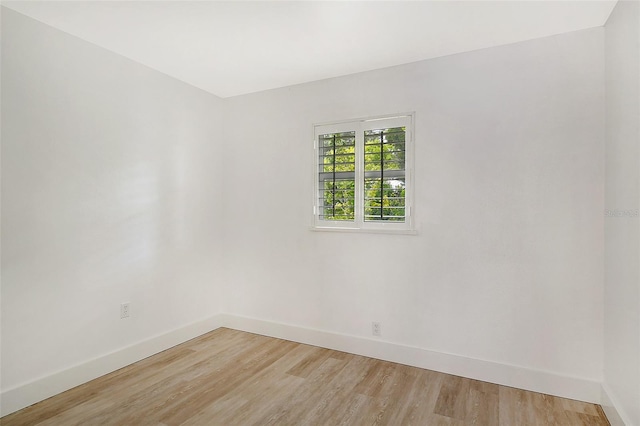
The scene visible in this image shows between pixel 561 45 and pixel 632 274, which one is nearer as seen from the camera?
pixel 632 274

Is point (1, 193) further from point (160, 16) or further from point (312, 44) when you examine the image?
point (312, 44)

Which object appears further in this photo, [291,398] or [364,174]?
[364,174]

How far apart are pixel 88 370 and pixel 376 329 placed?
2.27m

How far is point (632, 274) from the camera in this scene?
72.6 inches

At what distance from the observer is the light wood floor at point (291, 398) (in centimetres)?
212

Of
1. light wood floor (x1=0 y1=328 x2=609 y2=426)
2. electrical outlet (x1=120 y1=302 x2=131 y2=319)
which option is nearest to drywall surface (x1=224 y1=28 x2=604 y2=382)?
light wood floor (x1=0 y1=328 x2=609 y2=426)

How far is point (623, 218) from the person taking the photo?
1.98 metres

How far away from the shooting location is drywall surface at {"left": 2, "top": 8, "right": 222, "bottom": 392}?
221 centimetres

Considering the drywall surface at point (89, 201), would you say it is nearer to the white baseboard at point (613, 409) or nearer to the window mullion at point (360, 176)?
the window mullion at point (360, 176)

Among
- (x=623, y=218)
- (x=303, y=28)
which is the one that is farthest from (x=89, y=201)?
(x=623, y=218)

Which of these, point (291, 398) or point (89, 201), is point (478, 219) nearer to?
point (291, 398)

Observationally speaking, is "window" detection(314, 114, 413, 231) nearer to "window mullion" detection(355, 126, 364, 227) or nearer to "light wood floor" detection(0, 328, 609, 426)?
"window mullion" detection(355, 126, 364, 227)

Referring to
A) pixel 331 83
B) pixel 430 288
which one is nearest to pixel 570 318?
pixel 430 288

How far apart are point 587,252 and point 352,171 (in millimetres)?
1859
